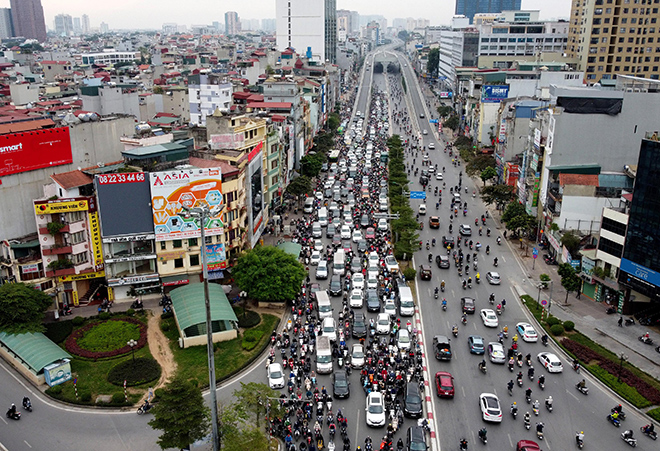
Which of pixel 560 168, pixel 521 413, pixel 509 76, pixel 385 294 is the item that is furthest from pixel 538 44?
pixel 521 413

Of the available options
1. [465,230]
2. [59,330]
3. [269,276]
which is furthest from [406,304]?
[59,330]

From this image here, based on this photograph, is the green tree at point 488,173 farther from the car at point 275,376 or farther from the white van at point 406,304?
the car at point 275,376

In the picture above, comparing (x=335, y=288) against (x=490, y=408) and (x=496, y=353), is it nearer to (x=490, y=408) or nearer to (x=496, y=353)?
(x=496, y=353)

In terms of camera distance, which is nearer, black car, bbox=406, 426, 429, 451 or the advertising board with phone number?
black car, bbox=406, 426, 429, 451

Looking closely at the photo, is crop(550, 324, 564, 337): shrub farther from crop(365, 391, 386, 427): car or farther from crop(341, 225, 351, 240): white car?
crop(341, 225, 351, 240): white car

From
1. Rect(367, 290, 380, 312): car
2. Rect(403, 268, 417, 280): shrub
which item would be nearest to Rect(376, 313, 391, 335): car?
Rect(367, 290, 380, 312): car

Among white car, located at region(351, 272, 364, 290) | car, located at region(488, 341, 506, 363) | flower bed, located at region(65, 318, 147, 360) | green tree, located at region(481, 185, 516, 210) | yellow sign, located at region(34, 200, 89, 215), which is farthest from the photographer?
green tree, located at region(481, 185, 516, 210)

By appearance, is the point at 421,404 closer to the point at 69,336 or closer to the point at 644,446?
the point at 644,446

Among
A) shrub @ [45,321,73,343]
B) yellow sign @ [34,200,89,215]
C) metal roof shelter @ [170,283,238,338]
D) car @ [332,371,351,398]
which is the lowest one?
shrub @ [45,321,73,343]
